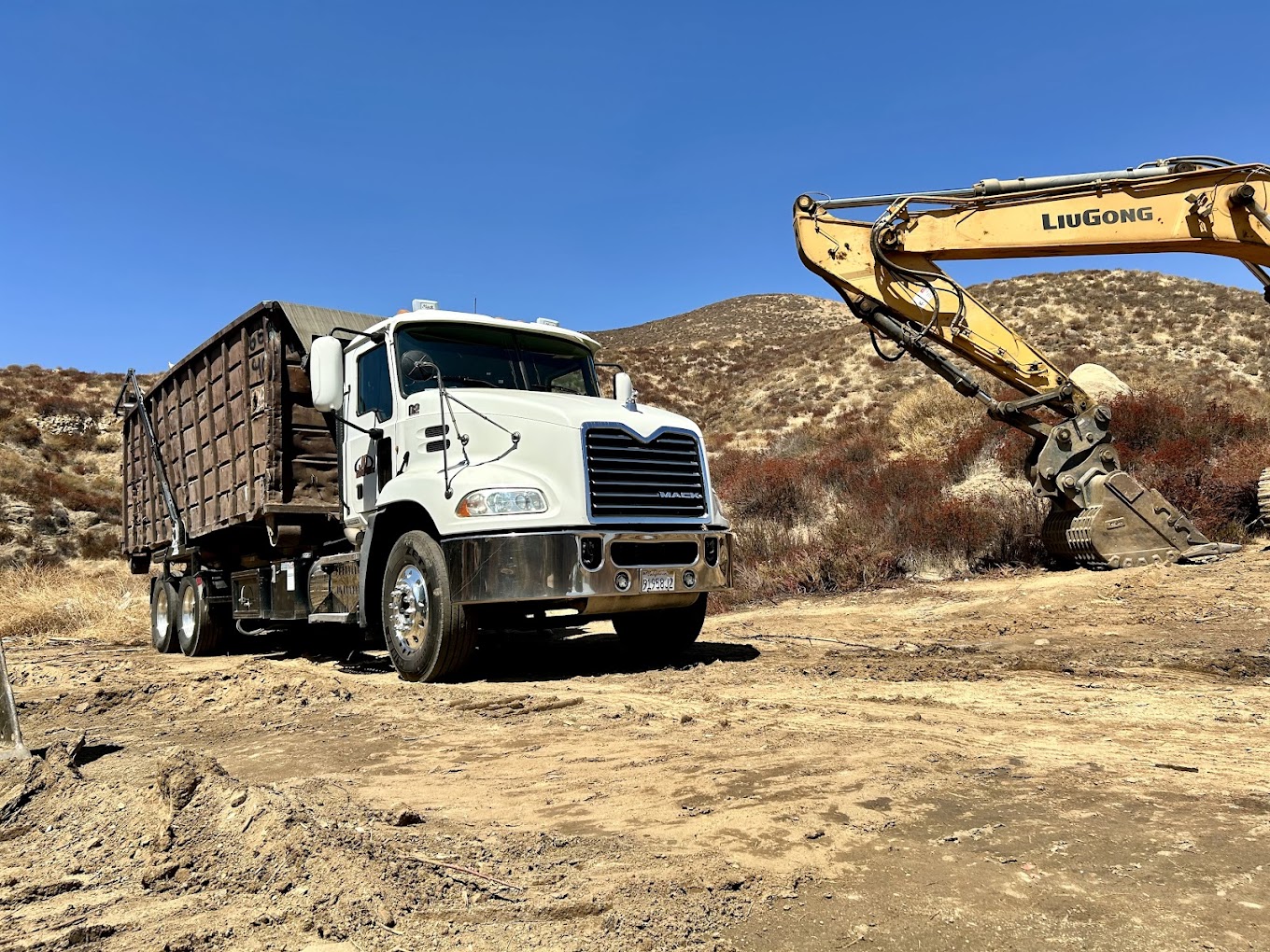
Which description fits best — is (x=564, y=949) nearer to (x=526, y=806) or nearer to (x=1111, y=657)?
(x=526, y=806)

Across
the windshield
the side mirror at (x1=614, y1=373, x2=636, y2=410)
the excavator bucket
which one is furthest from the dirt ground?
the side mirror at (x1=614, y1=373, x2=636, y2=410)

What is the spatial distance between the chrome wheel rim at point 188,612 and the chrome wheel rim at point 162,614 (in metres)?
0.42

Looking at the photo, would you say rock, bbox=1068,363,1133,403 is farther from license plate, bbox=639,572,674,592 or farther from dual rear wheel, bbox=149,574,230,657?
dual rear wheel, bbox=149,574,230,657

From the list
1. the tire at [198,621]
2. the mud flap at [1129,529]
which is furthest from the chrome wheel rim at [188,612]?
the mud flap at [1129,529]

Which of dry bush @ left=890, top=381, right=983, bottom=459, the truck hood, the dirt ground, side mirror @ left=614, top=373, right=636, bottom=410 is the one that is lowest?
the dirt ground

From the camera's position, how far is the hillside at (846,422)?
1394 cm

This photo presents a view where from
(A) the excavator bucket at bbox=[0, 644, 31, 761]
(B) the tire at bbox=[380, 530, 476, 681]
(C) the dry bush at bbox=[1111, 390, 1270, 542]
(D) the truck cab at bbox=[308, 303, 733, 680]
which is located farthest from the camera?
(C) the dry bush at bbox=[1111, 390, 1270, 542]

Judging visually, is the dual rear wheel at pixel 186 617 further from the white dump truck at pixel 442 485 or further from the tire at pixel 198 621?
the white dump truck at pixel 442 485

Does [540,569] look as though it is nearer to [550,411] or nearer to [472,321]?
[550,411]

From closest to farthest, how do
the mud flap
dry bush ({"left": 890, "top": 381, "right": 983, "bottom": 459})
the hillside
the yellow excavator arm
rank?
the yellow excavator arm < the mud flap < the hillside < dry bush ({"left": 890, "top": 381, "right": 983, "bottom": 459})

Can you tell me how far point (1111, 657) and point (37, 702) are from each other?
8218 millimetres

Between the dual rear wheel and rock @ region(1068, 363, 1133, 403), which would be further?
rock @ region(1068, 363, 1133, 403)

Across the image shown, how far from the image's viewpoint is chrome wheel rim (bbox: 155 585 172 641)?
11.9 metres

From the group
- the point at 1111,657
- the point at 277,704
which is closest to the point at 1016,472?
the point at 1111,657
